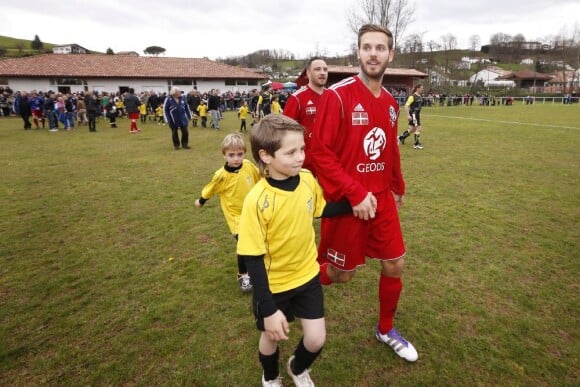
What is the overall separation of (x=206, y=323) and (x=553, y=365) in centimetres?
301

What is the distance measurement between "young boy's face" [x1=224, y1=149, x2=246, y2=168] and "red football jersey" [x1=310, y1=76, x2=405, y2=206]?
1.19 m

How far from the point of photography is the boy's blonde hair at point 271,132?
2068 mm

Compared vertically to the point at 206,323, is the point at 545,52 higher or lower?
higher

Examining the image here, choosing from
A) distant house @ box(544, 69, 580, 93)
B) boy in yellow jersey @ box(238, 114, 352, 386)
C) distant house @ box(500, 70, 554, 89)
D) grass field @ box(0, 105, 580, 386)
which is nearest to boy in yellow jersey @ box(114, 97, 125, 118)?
grass field @ box(0, 105, 580, 386)

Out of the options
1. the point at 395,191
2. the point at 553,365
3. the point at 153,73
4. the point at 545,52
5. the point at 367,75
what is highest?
the point at 545,52

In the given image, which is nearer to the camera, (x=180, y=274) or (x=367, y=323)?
(x=367, y=323)

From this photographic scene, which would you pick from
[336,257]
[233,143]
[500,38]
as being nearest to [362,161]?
[336,257]

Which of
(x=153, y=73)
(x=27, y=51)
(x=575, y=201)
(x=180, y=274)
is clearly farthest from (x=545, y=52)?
(x=27, y=51)

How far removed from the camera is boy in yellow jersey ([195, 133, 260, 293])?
3.57 meters

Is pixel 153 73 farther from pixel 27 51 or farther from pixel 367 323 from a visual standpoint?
pixel 27 51

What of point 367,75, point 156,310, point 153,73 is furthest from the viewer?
point 153,73

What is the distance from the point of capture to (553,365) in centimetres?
277

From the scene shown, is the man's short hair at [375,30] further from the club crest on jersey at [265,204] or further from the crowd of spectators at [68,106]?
the crowd of spectators at [68,106]

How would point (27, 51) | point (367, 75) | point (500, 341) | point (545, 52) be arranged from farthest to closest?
point (545, 52) → point (27, 51) → point (500, 341) → point (367, 75)
